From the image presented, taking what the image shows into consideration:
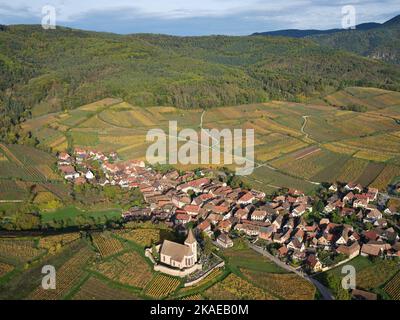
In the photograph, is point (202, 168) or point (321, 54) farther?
point (321, 54)

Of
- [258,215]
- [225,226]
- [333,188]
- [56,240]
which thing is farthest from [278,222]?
[56,240]

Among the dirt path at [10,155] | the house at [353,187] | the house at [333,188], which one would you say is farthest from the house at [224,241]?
the dirt path at [10,155]

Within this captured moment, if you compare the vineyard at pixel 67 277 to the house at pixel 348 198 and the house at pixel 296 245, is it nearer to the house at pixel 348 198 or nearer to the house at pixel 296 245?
the house at pixel 296 245

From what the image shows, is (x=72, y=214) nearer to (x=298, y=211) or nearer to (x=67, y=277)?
(x=67, y=277)

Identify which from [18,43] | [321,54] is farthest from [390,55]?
[18,43]

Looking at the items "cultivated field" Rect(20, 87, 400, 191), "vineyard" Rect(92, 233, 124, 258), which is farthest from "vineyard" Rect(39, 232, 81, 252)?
"cultivated field" Rect(20, 87, 400, 191)

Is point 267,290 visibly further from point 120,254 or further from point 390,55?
point 390,55
